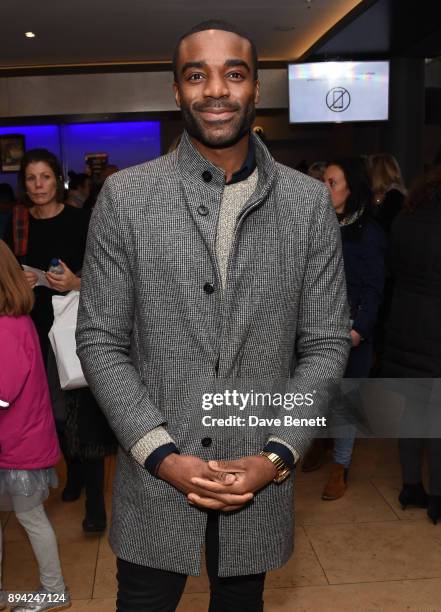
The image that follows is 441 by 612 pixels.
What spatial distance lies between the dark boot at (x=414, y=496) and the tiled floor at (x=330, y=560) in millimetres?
40

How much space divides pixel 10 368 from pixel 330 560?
1479 mm

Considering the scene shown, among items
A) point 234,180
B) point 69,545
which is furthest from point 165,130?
point 234,180

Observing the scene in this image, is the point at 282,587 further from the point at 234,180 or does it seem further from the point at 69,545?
the point at 234,180

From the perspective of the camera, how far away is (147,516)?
1.53 meters

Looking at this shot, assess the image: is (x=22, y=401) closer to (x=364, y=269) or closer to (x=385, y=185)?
(x=364, y=269)

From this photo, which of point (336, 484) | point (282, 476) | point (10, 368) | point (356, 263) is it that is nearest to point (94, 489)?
point (10, 368)

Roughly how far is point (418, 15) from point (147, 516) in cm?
702

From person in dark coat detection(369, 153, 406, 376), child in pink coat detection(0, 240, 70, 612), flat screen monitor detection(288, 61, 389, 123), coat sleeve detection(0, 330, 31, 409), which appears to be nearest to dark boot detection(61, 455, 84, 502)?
child in pink coat detection(0, 240, 70, 612)

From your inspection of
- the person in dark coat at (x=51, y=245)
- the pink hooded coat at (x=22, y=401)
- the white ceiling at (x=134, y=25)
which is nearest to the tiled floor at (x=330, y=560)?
the person in dark coat at (x=51, y=245)

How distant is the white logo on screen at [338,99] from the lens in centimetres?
783

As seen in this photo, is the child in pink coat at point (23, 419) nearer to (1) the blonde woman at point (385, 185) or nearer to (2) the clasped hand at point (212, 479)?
(2) the clasped hand at point (212, 479)

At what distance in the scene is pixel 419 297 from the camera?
10.4 feet

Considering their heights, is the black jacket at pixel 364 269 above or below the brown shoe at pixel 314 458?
above

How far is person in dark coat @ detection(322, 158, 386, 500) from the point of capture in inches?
Answer: 136
